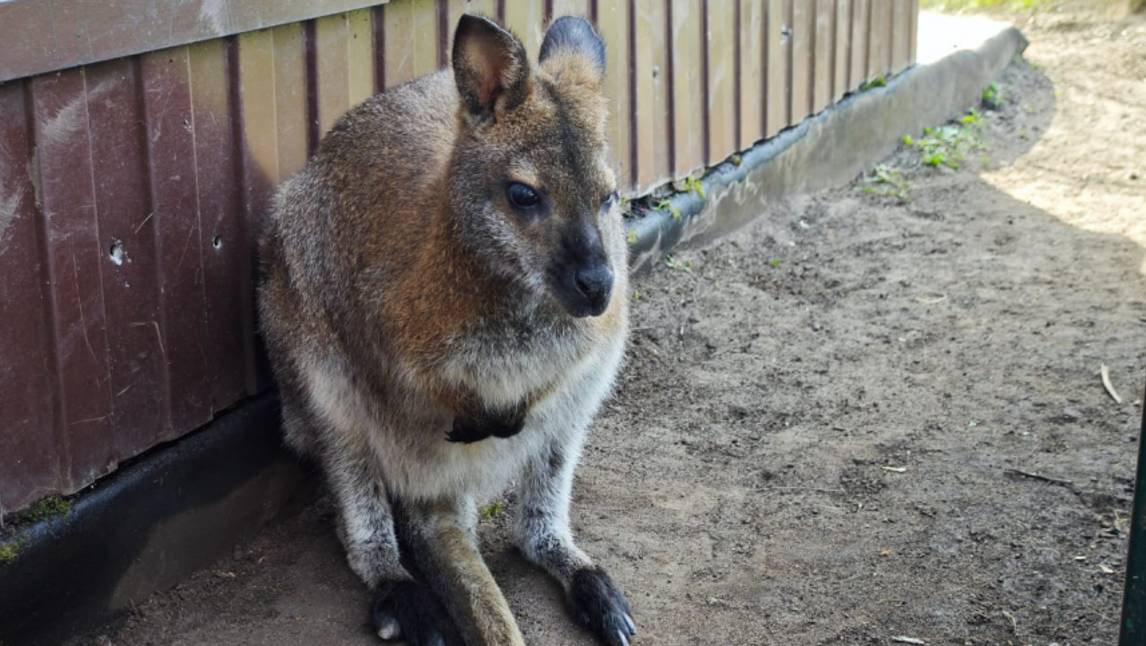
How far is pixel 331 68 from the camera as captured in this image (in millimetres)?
4355

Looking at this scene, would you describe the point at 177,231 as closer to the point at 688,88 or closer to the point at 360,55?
the point at 360,55

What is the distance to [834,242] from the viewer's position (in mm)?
6754

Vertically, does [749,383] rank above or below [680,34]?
below

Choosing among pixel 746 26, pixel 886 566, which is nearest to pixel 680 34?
pixel 746 26

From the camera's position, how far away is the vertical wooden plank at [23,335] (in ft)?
10.8

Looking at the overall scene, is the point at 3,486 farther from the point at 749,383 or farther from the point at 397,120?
the point at 749,383

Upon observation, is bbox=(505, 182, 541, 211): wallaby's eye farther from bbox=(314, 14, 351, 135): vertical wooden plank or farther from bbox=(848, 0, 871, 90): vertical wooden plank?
bbox=(848, 0, 871, 90): vertical wooden plank

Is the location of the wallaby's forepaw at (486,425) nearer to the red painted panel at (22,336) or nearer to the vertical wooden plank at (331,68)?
the red painted panel at (22,336)

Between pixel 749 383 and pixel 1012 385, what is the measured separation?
926 millimetres

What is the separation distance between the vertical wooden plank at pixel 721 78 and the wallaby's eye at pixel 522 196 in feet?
10.3

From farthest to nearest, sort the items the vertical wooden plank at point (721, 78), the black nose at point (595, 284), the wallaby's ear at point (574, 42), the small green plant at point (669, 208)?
the vertical wooden plank at point (721, 78) → the small green plant at point (669, 208) → the wallaby's ear at point (574, 42) → the black nose at point (595, 284)

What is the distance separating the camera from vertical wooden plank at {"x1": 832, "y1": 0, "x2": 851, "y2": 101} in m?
7.50

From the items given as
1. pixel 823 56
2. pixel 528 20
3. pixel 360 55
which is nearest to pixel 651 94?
pixel 528 20

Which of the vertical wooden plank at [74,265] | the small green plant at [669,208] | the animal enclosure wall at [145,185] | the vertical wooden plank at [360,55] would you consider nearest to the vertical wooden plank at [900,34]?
the small green plant at [669,208]
